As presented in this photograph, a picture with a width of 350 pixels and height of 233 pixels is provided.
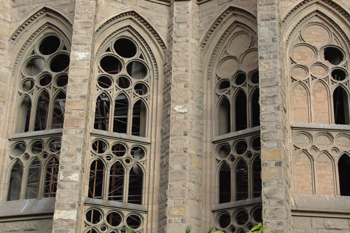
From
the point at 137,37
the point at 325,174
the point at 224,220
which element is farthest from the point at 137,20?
the point at 325,174

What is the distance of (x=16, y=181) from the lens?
60.5 ft

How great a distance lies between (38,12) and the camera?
750 inches

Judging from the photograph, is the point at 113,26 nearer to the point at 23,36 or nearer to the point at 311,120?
the point at 23,36

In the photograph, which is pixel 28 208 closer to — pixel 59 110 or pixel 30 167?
pixel 30 167

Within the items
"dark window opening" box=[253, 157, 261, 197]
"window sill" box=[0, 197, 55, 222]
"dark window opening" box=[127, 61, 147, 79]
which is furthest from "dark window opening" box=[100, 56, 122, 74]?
"dark window opening" box=[253, 157, 261, 197]

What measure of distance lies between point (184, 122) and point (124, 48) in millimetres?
3957

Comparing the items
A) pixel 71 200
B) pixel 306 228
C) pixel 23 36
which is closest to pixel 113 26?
pixel 23 36

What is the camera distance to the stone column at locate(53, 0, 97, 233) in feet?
51.1

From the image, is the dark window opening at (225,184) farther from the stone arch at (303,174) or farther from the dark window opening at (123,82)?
the dark window opening at (123,82)


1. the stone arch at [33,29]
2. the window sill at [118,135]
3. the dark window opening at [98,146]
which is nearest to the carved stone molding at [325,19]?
the window sill at [118,135]

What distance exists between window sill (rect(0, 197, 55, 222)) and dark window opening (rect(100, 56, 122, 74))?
4387 mm

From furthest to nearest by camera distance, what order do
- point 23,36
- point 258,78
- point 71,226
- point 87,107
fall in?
point 23,36, point 258,78, point 87,107, point 71,226

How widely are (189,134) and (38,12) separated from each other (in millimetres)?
5343

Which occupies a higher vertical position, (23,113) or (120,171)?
(23,113)
